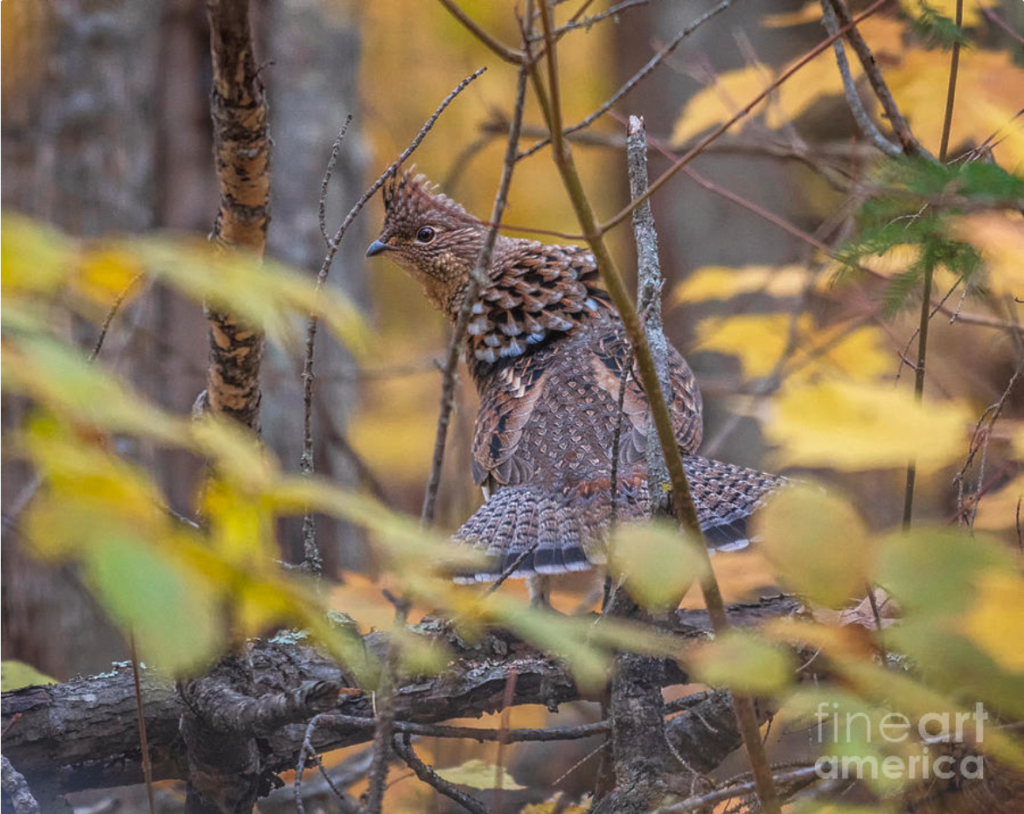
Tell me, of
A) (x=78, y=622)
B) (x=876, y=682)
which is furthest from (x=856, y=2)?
(x=78, y=622)

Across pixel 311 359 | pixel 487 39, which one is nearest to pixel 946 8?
pixel 487 39

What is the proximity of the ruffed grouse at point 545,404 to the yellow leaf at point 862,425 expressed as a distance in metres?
1.24

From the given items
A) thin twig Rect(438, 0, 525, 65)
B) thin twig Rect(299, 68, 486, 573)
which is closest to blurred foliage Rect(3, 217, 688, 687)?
thin twig Rect(438, 0, 525, 65)

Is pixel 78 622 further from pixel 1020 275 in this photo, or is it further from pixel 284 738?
pixel 1020 275

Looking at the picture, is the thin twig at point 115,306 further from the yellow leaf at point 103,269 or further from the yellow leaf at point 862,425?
the yellow leaf at point 862,425

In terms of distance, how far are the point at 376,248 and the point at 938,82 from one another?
2425 millimetres

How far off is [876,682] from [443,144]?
9.85 m

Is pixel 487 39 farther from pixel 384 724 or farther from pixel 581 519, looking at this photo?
pixel 581 519

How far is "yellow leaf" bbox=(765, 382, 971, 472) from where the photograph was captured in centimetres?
146

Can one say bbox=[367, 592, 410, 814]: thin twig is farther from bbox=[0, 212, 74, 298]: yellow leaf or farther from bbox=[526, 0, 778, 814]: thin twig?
bbox=[0, 212, 74, 298]: yellow leaf

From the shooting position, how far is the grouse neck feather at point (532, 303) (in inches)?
157

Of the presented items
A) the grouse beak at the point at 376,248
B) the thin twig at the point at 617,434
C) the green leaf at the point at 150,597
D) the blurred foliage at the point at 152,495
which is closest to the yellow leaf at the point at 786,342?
the grouse beak at the point at 376,248

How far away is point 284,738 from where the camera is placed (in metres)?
2.71

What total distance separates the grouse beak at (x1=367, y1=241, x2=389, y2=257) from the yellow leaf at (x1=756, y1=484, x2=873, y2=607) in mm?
3220
